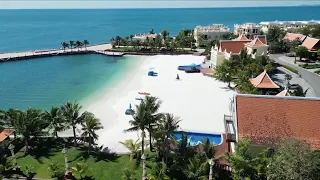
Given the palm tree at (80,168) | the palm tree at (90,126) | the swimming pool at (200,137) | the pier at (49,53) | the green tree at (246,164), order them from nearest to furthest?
the green tree at (246,164) < the palm tree at (80,168) < the palm tree at (90,126) < the swimming pool at (200,137) < the pier at (49,53)

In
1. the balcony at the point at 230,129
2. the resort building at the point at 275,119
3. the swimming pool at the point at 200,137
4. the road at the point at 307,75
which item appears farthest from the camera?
the road at the point at 307,75

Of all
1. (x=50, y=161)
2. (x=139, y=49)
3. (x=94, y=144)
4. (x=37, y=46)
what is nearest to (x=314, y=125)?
(x=94, y=144)

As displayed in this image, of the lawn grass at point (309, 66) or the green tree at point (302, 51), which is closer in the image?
the lawn grass at point (309, 66)

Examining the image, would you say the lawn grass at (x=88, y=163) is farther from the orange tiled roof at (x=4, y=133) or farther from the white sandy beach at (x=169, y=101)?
the white sandy beach at (x=169, y=101)

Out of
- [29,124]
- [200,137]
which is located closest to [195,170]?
[200,137]

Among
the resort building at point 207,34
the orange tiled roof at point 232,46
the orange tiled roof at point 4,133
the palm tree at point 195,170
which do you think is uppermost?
the resort building at point 207,34

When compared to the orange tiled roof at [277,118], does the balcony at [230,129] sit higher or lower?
lower

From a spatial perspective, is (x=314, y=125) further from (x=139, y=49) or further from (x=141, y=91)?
(x=139, y=49)

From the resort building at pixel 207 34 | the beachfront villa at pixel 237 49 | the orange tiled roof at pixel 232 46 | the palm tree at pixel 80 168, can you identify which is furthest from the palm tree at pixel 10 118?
the resort building at pixel 207 34
